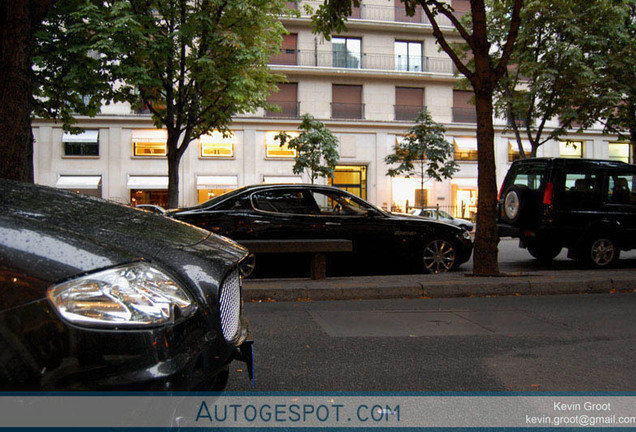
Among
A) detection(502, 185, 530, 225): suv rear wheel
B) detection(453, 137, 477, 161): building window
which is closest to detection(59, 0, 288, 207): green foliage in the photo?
detection(502, 185, 530, 225): suv rear wheel

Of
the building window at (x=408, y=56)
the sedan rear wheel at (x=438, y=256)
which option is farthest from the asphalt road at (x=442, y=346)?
the building window at (x=408, y=56)

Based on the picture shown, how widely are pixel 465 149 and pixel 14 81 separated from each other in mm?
26090

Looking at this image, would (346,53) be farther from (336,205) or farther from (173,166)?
(336,205)

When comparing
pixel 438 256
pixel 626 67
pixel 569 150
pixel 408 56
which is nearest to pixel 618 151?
pixel 569 150

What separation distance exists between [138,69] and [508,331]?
1092 cm

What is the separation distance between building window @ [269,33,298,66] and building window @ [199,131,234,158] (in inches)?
220

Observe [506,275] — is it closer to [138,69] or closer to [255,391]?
[255,391]

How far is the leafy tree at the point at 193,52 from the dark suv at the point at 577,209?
317 inches

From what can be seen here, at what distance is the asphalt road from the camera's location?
3.20 metres

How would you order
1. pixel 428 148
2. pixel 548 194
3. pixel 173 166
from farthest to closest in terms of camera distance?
pixel 428 148 < pixel 173 166 < pixel 548 194

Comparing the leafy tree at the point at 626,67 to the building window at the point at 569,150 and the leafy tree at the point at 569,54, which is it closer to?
the leafy tree at the point at 569,54

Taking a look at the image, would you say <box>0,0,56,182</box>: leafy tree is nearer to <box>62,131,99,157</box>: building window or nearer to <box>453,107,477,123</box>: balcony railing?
<box>62,131,99,157</box>: building window

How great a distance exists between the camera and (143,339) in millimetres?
1541

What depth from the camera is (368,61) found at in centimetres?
2789
